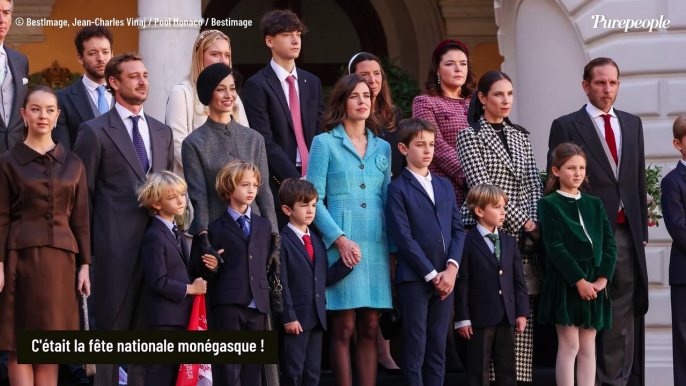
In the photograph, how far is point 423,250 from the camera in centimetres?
779

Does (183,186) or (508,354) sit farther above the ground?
(183,186)

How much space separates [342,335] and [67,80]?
23.9 feet

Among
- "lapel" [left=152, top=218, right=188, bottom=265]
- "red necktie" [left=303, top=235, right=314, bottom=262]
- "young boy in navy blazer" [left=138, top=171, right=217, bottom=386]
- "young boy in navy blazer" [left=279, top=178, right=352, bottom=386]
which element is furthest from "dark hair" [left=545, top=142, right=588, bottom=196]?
"lapel" [left=152, top=218, right=188, bottom=265]

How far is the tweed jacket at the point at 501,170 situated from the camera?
8.30 meters

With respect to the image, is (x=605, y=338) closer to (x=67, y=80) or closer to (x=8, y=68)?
(x=8, y=68)

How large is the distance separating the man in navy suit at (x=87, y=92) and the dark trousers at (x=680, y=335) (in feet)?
12.5

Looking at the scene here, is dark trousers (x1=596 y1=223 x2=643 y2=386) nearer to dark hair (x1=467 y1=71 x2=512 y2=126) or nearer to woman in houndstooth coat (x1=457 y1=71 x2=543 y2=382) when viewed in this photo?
woman in houndstooth coat (x1=457 y1=71 x2=543 y2=382)

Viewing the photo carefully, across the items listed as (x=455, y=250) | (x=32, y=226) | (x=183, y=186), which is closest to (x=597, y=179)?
(x=455, y=250)

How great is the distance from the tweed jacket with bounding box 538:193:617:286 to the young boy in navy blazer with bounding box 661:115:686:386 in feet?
1.79

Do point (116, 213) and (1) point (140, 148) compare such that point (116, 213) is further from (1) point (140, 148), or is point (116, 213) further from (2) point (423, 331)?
(2) point (423, 331)

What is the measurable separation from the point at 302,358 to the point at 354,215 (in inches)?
35.4

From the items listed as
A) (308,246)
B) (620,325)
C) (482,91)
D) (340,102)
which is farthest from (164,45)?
(620,325)

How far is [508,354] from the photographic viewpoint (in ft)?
26.5

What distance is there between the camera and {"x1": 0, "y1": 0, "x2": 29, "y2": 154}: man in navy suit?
800 centimetres
